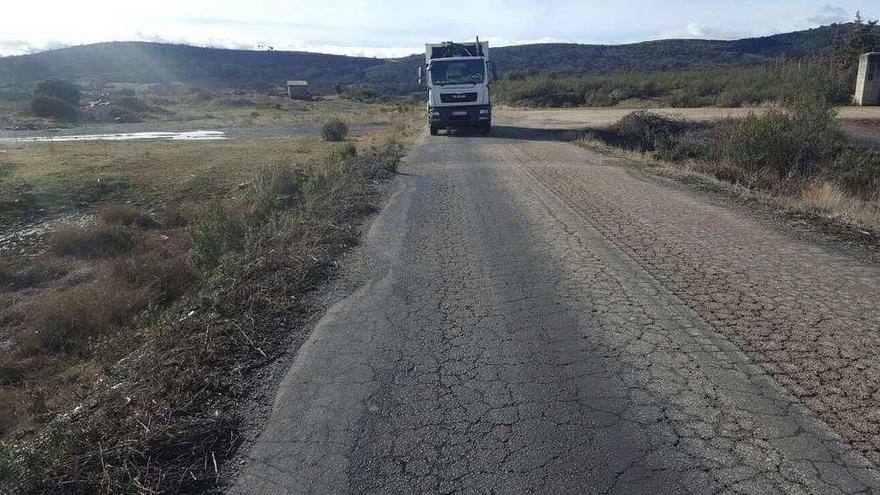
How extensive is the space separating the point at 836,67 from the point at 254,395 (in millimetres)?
42794

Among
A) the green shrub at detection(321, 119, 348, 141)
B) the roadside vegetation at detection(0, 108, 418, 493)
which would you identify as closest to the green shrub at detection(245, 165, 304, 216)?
the roadside vegetation at detection(0, 108, 418, 493)

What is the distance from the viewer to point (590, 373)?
467 centimetres

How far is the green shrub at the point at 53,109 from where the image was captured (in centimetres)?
5462

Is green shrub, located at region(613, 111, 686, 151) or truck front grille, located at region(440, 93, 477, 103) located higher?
truck front grille, located at region(440, 93, 477, 103)

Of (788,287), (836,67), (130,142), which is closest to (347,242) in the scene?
(788,287)

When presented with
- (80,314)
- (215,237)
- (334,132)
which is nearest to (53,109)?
(334,132)

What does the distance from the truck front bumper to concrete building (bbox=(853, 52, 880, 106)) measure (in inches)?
784

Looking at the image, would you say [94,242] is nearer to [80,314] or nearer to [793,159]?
[80,314]

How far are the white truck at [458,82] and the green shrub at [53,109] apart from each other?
42.5 m

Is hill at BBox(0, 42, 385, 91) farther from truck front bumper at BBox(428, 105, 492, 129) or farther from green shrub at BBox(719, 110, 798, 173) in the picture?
green shrub at BBox(719, 110, 798, 173)

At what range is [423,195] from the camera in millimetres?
12805

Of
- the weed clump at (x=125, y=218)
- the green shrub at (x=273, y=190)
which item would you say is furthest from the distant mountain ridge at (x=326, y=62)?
the weed clump at (x=125, y=218)

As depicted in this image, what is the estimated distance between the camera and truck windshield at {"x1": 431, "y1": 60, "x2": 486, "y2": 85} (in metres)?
25.3

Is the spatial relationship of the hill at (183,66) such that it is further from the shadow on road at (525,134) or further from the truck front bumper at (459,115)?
the truck front bumper at (459,115)
